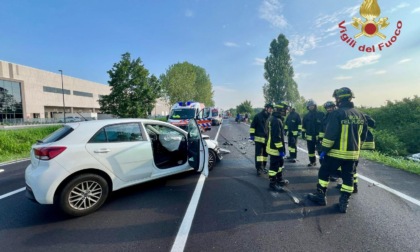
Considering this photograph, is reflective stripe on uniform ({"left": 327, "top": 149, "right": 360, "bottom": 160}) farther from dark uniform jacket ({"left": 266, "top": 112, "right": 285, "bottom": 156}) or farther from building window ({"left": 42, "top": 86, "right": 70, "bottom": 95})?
building window ({"left": 42, "top": 86, "right": 70, "bottom": 95})

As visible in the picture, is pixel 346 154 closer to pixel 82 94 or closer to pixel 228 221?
pixel 228 221

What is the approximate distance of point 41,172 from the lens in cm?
313

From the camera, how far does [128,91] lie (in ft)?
64.7

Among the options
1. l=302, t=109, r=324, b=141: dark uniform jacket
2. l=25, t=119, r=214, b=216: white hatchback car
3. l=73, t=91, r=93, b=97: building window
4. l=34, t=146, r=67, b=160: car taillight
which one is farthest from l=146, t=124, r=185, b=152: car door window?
l=73, t=91, r=93, b=97: building window

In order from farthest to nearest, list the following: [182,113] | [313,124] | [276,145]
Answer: [182,113] → [313,124] → [276,145]

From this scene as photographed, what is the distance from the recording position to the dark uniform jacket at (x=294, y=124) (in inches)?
257

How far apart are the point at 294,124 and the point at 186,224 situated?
15.9 feet

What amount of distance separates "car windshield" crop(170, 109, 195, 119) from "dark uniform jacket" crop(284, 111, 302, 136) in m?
8.50

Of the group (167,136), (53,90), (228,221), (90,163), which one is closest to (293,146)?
(167,136)

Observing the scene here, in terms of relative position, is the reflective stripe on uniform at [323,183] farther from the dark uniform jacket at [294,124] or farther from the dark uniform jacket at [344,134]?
the dark uniform jacket at [294,124]

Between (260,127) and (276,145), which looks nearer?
(276,145)

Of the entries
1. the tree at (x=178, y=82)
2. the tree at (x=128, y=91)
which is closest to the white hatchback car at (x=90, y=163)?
the tree at (x=128, y=91)

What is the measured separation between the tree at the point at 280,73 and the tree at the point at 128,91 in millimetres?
24423

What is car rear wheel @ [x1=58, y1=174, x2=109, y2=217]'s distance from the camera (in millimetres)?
3229
